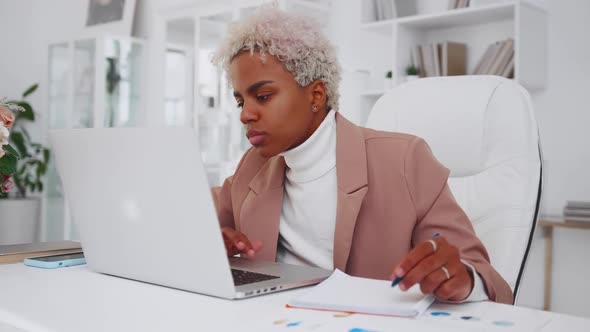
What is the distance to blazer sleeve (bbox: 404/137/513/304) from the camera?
3.66ft

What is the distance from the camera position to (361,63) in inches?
157

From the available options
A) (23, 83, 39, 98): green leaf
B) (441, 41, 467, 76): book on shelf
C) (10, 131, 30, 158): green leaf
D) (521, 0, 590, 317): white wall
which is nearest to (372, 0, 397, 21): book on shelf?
(441, 41, 467, 76): book on shelf

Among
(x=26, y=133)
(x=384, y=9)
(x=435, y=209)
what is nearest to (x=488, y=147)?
(x=435, y=209)

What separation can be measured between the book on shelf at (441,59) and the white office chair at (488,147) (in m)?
1.78

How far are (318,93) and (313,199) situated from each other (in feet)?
0.74

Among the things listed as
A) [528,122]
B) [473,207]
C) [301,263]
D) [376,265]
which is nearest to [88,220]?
[301,263]

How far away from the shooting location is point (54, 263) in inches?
47.1

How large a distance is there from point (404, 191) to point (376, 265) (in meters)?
0.16

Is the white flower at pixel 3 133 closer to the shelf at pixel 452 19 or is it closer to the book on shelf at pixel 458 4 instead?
the shelf at pixel 452 19

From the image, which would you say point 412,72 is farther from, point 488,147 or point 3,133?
point 3,133

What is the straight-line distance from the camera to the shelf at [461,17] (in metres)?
3.09

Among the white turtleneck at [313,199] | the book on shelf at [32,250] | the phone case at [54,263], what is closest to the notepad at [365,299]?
the white turtleneck at [313,199]

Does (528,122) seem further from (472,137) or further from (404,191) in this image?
(404,191)

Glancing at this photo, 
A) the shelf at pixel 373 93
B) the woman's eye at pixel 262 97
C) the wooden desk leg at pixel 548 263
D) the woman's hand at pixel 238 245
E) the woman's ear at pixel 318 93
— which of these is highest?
the shelf at pixel 373 93
